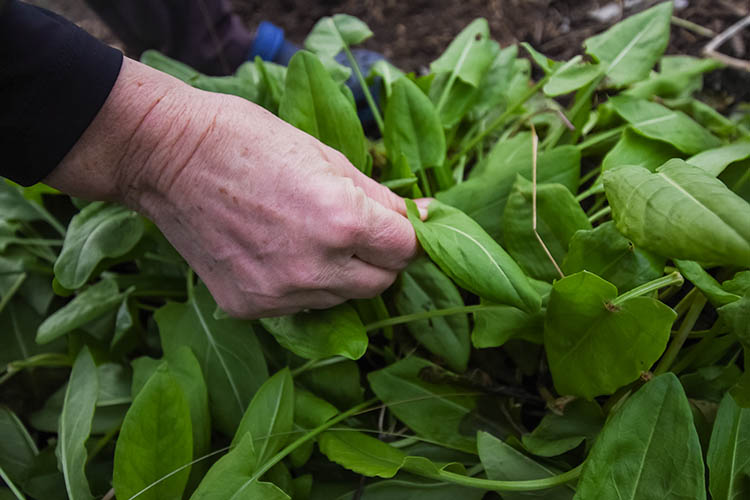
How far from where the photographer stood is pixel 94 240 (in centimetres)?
65

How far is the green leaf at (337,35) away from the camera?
33.1 inches

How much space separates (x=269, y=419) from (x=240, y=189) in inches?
10.1

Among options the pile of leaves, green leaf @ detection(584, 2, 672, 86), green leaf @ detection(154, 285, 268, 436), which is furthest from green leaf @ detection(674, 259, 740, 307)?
green leaf @ detection(154, 285, 268, 436)

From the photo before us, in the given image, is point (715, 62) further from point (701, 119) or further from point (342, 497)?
point (342, 497)

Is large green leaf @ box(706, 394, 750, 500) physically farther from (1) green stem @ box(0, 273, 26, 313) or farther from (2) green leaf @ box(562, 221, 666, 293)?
(1) green stem @ box(0, 273, 26, 313)

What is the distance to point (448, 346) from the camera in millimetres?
648

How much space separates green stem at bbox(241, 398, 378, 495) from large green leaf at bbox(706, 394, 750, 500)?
35 cm

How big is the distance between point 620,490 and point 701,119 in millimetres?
598

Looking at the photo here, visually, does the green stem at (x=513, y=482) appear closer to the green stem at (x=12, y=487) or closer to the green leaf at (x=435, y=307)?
the green leaf at (x=435, y=307)

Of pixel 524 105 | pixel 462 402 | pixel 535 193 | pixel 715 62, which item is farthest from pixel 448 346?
pixel 715 62

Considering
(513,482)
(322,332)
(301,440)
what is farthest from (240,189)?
(513,482)

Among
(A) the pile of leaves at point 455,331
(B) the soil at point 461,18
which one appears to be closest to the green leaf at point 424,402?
(A) the pile of leaves at point 455,331

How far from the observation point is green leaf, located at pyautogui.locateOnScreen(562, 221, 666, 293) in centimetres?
52

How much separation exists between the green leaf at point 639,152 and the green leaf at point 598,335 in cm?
24
